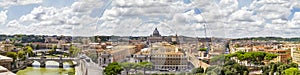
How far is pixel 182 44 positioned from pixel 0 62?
7.17 ft

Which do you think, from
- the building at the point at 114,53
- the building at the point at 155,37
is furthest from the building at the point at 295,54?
the building at the point at 114,53

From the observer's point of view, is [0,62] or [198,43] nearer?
[0,62]

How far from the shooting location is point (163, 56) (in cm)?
425

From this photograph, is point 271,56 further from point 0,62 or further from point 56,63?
point 0,62

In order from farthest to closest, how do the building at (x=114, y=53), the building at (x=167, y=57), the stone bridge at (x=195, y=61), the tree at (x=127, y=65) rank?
the building at (x=167, y=57) → the stone bridge at (x=195, y=61) → the tree at (x=127, y=65) → the building at (x=114, y=53)

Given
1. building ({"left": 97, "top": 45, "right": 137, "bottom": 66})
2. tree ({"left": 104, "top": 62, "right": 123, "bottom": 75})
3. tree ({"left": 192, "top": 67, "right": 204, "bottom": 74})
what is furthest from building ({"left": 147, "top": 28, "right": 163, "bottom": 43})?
tree ({"left": 192, "top": 67, "right": 204, "bottom": 74})

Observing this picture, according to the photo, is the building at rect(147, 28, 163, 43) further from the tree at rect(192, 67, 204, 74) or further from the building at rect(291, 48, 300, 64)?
the building at rect(291, 48, 300, 64)

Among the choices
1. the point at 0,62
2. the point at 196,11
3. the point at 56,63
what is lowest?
the point at 56,63

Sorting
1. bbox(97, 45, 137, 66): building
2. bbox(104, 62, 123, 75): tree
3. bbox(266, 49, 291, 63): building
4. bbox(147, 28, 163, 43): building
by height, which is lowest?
bbox(266, 49, 291, 63): building

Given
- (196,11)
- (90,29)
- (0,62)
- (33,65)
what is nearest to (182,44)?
(196,11)

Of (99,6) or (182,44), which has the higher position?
(99,6)

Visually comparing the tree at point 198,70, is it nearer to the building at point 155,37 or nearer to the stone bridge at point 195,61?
the stone bridge at point 195,61

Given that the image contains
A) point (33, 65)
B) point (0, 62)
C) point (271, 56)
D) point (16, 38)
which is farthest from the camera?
point (16, 38)

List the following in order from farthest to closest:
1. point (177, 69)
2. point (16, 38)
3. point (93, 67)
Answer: point (16, 38) < point (177, 69) < point (93, 67)
